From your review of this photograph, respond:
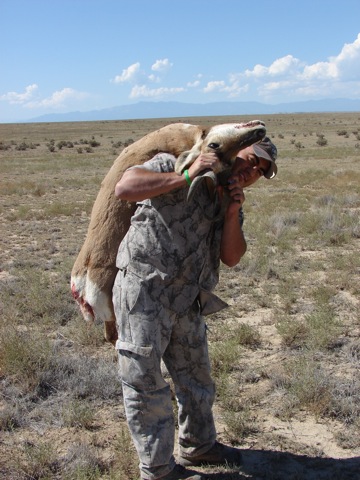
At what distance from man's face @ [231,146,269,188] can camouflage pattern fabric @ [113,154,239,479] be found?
0.24 meters

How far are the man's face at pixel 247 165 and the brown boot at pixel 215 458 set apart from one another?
175 cm

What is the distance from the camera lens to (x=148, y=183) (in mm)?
2334

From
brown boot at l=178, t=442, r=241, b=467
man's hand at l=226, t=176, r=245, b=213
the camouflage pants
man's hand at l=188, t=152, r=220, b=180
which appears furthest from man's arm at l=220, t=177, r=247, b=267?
brown boot at l=178, t=442, r=241, b=467

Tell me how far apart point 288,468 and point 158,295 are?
5.07 ft

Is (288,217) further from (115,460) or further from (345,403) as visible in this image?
(115,460)

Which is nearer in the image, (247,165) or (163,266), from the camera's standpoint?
(247,165)

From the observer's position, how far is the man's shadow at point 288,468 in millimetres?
3121

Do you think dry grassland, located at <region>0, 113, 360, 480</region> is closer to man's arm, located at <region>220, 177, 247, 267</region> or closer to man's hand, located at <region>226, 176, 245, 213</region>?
man's arm, located at <region>220, 177, 247, 267</region>

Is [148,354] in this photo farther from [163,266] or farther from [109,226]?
[109,226]

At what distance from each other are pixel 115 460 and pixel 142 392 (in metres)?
0.98

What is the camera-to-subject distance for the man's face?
8.00ft

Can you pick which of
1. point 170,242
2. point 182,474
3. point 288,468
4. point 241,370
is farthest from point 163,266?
point 241,370

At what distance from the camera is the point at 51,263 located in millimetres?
8695

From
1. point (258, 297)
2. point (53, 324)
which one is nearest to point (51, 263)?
point (53, 324)
